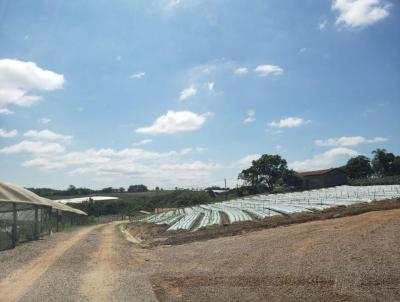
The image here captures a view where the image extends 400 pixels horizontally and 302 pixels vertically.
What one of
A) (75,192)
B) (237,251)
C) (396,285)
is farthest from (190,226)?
(75,192)

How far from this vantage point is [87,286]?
37.3 ft

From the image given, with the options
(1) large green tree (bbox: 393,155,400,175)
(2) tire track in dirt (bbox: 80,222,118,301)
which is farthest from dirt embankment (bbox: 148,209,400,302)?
(1) large green tree (bbox: 393,155,400,175)

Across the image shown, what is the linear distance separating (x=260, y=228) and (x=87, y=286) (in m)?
14.2

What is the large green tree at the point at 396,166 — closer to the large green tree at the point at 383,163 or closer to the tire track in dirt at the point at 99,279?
the large green tree at the point at 383,163

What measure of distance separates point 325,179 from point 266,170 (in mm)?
15685

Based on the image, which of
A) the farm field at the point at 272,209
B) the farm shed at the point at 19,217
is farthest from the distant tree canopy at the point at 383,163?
the farm shed at the point at 19,217

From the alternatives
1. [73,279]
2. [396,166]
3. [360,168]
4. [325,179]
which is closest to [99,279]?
[73,279]

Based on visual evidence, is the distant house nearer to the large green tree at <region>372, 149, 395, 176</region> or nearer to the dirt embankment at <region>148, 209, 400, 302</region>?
the large green tree at <region>372, 149, 395, 176</region>

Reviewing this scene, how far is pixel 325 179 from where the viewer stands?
92.2 m

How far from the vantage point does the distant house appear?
3625 inches

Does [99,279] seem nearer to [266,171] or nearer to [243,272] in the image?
[243,272]

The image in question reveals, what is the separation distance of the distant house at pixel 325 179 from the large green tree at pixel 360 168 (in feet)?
50.6

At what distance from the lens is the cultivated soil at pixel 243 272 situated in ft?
31.9

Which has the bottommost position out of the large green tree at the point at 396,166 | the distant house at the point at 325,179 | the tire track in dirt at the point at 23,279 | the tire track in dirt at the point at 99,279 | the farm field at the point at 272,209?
the tire track in dirt at the point at 99,279
